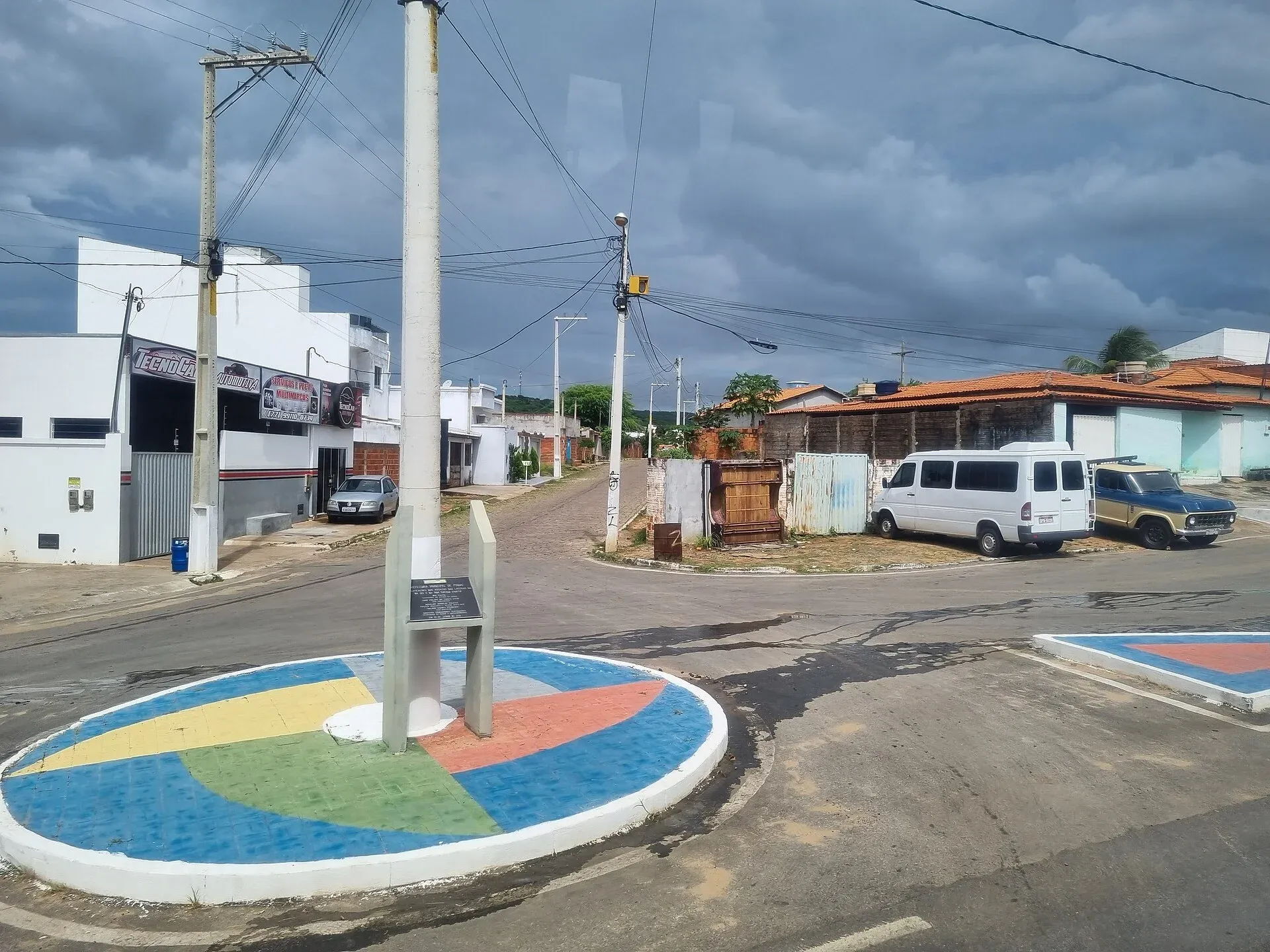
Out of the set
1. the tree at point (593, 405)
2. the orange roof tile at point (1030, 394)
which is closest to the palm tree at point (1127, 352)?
the orange roof tile at point (1030, 394)

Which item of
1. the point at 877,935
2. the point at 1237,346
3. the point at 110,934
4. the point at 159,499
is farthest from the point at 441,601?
the point at 1237,346

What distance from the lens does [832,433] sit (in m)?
33.9

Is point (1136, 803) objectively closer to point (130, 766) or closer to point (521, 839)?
point (521, 839)

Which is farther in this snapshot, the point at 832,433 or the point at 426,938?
the point at 832,433

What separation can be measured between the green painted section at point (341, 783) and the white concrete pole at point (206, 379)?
40.0ft

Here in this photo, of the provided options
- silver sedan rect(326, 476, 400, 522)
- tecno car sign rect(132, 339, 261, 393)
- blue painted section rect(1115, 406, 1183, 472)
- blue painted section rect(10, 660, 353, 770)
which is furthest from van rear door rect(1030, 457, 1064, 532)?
silver sedan rect(326, 476, 400, 522)

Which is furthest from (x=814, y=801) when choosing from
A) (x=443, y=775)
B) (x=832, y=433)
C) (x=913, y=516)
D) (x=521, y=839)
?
(x=832, y=433)

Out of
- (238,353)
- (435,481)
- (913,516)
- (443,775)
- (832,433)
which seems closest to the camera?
(443,775)

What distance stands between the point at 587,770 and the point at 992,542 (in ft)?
51.4

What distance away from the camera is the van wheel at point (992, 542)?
19.4m

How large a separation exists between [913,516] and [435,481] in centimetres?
1687

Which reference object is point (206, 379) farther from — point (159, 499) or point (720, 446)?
point (720, 446)

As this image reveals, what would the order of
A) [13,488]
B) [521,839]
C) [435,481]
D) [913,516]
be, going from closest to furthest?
1. [521,839]
2. [435,481]
3. [13,488]
4. [913,516]

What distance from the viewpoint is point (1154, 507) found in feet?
66.2
